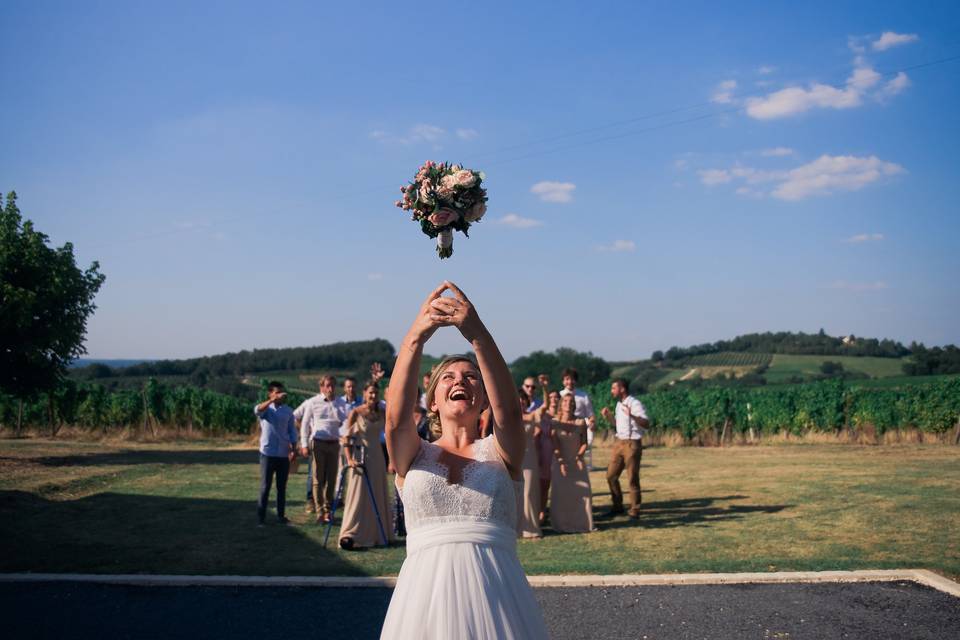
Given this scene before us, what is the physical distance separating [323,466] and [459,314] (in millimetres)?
10432

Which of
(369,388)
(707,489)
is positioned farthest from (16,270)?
(707,489)

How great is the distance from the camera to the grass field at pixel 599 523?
30.0 ft

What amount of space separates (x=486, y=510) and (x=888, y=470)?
1766cm

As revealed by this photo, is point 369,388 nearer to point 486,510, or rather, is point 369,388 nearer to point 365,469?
point 365,469

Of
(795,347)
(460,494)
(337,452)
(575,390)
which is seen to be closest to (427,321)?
(460,494)

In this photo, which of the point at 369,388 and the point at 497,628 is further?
the point at 369,388

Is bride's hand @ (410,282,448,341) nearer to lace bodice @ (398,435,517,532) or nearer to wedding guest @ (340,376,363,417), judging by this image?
lace bodice @ (398,435,517,532)

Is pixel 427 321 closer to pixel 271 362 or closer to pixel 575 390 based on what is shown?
pixel 575 390

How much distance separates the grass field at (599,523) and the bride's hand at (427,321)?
20.4ft

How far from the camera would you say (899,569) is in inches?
322

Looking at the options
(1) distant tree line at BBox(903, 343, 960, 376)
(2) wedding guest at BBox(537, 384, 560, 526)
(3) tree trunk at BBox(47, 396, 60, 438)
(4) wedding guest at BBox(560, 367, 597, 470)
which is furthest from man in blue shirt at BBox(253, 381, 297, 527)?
(1) distant tree line at BBox(903, 343, 960, 376)

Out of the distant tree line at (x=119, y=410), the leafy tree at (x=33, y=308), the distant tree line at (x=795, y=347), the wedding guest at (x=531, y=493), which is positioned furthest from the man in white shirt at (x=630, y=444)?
the distant tree line at (x=795, y=347)

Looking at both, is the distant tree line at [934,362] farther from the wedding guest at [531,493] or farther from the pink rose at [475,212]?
the pink rose at [475,212]

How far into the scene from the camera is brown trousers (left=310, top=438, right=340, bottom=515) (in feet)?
41.0
